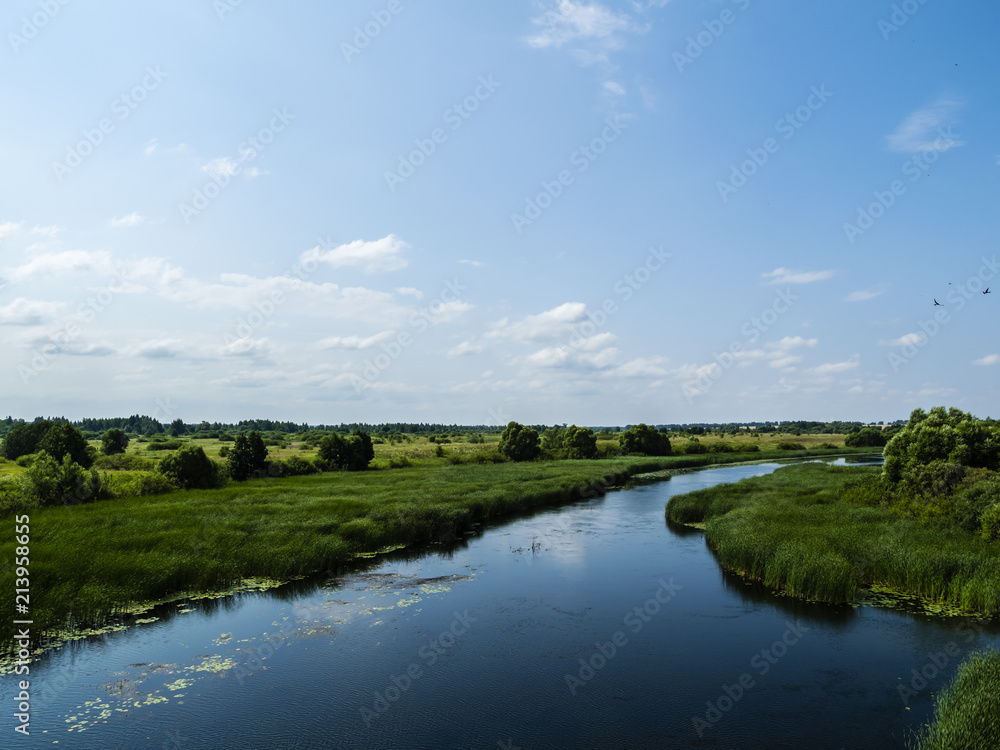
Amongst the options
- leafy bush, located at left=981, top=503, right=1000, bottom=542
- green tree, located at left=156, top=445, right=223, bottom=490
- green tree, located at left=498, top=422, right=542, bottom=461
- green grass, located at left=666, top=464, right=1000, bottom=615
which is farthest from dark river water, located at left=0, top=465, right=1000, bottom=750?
green tree, located at left=498, top=422, right=542, bottom=461

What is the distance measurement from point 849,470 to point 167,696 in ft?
215

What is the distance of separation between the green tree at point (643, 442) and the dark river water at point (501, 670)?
3126 inches

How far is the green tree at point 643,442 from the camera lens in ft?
→ 341

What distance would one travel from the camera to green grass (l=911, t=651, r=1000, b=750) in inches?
452

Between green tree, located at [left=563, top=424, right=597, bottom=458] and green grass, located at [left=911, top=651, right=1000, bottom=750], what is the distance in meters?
81.2

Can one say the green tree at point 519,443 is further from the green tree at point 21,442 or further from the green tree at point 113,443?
the green tree at point 21,442

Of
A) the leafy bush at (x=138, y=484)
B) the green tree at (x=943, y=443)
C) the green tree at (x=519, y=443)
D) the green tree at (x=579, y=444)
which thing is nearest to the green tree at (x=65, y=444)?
the leafy bush at (x=138, y=484)

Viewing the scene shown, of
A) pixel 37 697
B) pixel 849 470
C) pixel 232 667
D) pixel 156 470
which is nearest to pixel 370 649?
pixel 232 667

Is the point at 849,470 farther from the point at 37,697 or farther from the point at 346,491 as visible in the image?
the point at 37,697

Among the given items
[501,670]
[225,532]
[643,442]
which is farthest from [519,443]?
[501,670]

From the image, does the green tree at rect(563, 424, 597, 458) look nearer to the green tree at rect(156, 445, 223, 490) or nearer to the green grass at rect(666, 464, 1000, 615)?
the green grass at rect(666, 464, 1000, 615)

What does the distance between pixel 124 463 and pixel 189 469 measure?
14519mm

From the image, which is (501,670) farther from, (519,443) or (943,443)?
(519,443)

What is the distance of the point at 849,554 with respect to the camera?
24.9 m
